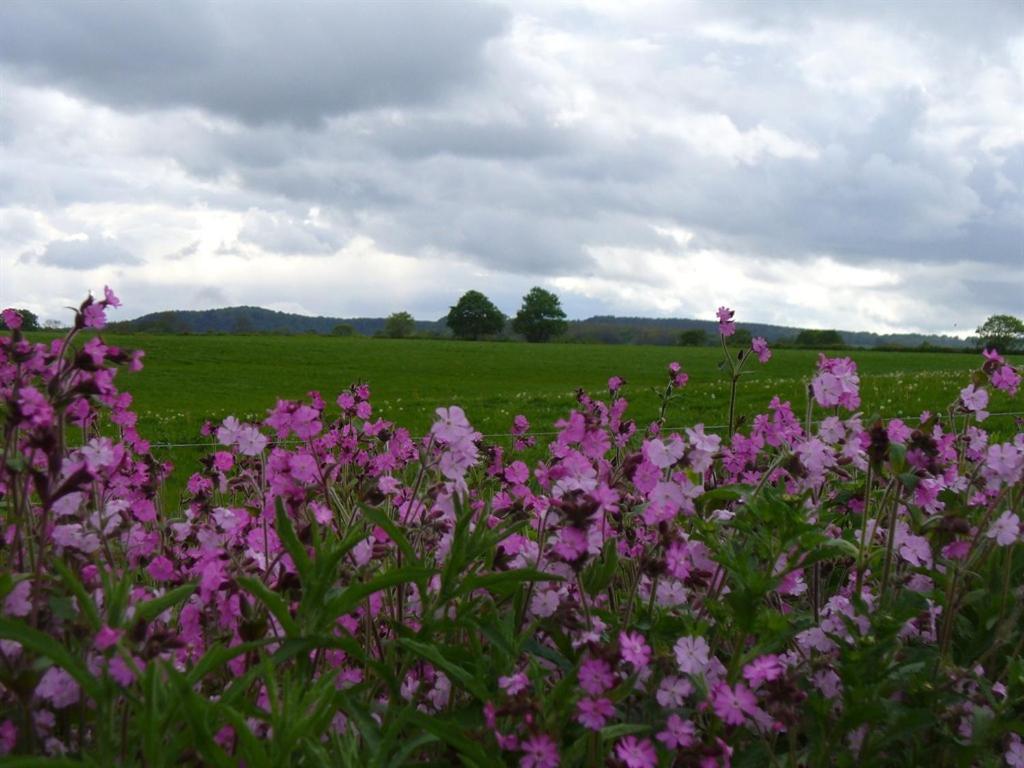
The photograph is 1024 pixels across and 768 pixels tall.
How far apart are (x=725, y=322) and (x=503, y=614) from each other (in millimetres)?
1973

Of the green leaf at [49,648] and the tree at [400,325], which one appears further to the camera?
the tree at [400,325]

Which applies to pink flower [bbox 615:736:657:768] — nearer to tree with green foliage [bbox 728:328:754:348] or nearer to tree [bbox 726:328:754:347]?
tree with green foliage [bbox 728:328:754:348]

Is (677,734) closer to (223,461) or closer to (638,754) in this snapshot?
(638,754)

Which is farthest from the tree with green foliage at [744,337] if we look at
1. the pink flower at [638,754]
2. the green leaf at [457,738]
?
the green leaf at [457,738]

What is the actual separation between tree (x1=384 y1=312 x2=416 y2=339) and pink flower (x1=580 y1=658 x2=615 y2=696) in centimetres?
9264

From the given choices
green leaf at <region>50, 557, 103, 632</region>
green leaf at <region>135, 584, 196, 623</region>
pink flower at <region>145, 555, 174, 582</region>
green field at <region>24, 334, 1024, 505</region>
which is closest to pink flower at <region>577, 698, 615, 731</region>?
green leaf at <region>135, 584, 196, 623</region>

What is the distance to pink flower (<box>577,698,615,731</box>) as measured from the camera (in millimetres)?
2047

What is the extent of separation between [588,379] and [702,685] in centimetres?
4056

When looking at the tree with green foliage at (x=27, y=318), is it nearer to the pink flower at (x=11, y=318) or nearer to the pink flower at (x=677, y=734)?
the pink flower at (x=11, y=318)

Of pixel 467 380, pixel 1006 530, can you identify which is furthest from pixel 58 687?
pixel 467 380

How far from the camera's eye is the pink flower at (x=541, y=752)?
6.56ft

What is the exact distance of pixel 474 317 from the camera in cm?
11488

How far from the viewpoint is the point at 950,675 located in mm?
2562

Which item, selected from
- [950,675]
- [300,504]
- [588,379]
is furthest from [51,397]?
[588,379]
